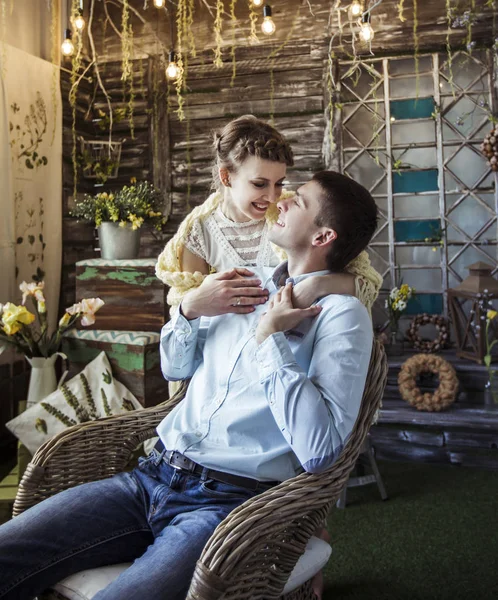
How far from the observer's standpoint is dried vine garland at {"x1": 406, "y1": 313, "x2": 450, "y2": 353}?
3.95m

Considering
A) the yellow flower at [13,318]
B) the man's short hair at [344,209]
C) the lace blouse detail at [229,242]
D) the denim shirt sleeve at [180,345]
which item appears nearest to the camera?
the man's short hair at [344,209]

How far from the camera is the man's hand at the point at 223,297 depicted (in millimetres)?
1661

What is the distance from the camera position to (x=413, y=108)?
4.11m

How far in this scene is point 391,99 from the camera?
4.14m

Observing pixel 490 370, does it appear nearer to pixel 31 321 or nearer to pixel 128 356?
pixel 128 356

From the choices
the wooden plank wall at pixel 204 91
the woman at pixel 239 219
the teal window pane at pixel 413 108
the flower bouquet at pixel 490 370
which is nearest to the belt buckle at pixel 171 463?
the woman at pixel 239 219

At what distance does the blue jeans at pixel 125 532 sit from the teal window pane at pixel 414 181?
3078mm

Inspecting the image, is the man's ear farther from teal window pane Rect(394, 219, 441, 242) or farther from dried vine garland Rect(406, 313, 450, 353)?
teal window pane Rect(394, 219, 441, 242)

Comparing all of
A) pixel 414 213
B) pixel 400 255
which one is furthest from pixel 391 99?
pixel 400 255

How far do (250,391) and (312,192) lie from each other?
542 millimetres

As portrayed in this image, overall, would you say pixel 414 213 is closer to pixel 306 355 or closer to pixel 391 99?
pixel 391 99

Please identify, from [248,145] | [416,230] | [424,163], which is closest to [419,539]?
[248,145]

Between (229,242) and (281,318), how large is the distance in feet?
2.95

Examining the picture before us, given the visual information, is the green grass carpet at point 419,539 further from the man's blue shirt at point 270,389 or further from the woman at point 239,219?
the woman at point 239,219
